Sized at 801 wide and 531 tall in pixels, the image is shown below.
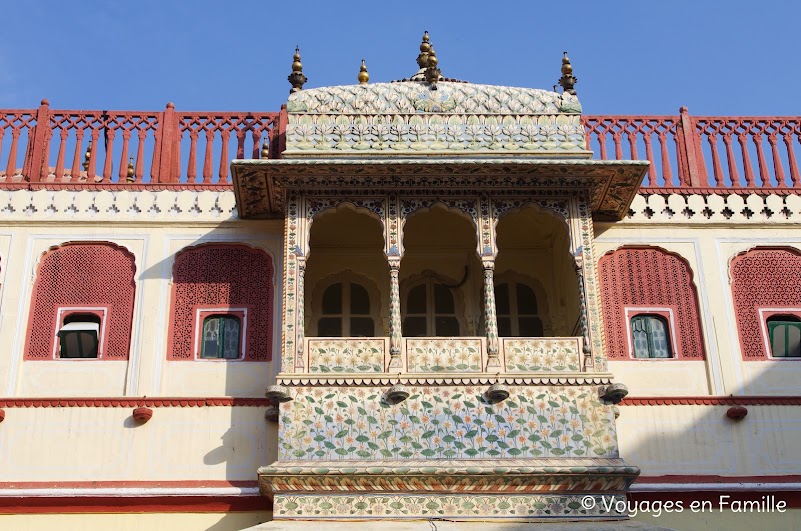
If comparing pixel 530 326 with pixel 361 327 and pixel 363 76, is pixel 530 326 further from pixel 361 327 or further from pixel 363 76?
pixel 363 76

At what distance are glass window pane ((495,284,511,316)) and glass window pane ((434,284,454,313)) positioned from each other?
467 millimetres

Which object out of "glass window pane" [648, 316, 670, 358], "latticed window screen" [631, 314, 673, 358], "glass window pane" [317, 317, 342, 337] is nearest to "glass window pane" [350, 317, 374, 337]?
"glass window pane" [317, 317, 342, 337]

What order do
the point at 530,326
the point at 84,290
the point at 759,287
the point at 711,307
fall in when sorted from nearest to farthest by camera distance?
the point at 84,290, the point at 711,307, the point at 759,287, the point at 530,326

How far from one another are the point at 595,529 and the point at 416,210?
130 inches

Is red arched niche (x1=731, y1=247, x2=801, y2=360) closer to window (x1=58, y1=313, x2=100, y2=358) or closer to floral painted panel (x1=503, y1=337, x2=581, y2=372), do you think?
floral painted panel (x1=503, y1=337, x2=581, y2=372)

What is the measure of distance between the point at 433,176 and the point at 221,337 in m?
2.52

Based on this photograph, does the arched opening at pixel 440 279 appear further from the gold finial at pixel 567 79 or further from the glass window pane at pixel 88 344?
the glass window pane at pixel 88 344

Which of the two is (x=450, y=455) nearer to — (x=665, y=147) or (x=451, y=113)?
(x=451, y=113)

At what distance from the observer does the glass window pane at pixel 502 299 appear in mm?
11664

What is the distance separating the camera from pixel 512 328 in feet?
38.0

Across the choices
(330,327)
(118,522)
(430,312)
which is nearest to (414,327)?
(430,312)

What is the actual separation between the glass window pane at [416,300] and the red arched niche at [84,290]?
8.90 feet

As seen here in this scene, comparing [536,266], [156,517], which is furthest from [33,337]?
[536,266]

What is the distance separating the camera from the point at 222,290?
11.1 metres
